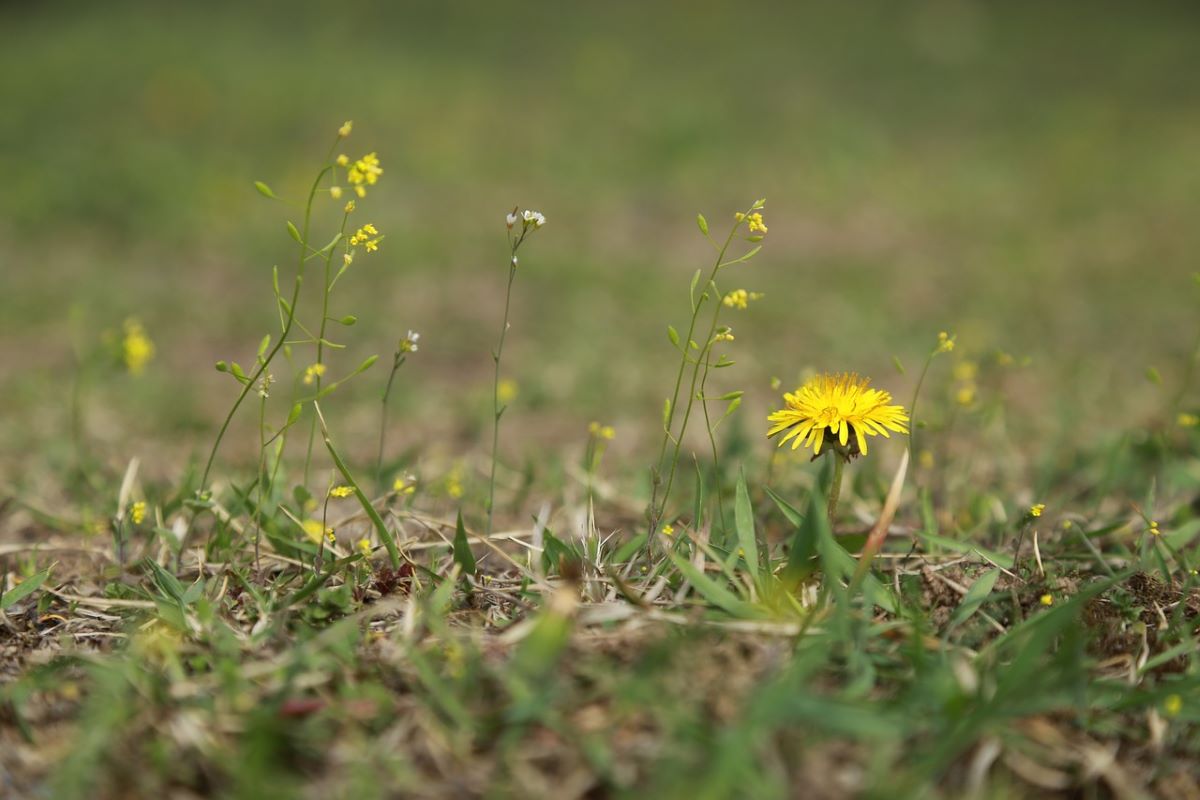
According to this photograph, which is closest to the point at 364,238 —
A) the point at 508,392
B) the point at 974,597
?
the point at 974,597

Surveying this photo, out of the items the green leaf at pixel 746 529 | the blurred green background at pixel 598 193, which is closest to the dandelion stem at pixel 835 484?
the green leaf at pixel 746 529

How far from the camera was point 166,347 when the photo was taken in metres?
4.69

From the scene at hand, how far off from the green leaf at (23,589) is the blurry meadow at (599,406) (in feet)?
0.03

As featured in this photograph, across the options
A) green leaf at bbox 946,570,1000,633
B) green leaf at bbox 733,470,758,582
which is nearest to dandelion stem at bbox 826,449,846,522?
green leaf at bbox 733,470,758,582

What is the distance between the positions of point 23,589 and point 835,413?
155 centimetres

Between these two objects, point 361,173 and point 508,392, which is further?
point 508,392

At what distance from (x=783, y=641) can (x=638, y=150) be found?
6.63 m

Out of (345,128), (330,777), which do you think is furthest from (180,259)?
(330,777)

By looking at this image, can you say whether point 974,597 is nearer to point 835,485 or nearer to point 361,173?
point 835,485

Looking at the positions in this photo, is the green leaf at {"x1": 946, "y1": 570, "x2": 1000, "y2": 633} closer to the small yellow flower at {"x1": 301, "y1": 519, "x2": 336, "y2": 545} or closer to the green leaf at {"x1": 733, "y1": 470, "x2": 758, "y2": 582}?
the green leaf at {"x1": 733, "y1": 470, "x2": 758, "y2": 582}

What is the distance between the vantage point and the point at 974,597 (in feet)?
5.53

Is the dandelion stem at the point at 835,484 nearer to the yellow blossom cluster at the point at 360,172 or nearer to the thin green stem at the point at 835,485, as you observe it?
the thin green stem at the point at 835,485

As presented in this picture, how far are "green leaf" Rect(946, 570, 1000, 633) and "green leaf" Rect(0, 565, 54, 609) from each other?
1.66 m

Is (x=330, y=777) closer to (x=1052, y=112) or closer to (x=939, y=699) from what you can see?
(x=939, y=699)
